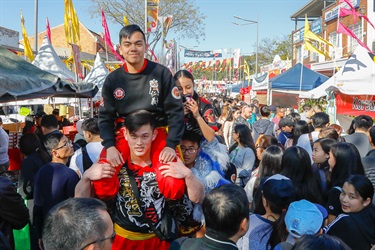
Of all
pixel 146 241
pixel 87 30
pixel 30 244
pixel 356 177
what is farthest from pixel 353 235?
pixel 87 30

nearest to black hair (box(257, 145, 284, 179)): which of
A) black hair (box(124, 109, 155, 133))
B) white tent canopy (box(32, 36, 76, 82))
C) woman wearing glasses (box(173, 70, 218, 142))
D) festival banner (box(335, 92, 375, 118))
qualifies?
woman wearing glasses (box(173, 70, 218, 142))

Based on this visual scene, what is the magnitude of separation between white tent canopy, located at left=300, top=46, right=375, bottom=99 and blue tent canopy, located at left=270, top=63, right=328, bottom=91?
238 inches

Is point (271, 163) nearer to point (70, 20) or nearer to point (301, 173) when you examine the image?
point (301, 173)

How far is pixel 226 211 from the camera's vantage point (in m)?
2.31

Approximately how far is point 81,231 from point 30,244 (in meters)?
3.02

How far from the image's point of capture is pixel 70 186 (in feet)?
13.4

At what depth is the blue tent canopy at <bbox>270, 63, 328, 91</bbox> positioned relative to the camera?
Result: 14.5m

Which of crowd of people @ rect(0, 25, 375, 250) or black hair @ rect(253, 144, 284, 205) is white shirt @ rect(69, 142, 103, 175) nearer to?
crowd of people @ rect(0, 25, 375, 250)

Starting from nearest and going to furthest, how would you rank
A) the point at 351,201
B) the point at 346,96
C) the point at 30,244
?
1. the point at 351,201
2. the point at 30,244
3. the point at 346,96

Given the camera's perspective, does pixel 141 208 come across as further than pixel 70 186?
No

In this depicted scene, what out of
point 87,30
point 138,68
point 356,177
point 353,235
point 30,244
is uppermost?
point 87,30

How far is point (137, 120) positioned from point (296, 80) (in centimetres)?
1286

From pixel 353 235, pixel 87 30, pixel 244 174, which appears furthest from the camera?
pixel 87 30

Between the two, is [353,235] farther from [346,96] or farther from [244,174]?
[346,96]
